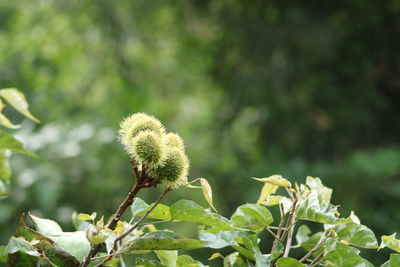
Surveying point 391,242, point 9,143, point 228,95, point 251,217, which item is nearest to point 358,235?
point 391,242

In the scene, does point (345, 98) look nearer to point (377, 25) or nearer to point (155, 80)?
point (377, 25)

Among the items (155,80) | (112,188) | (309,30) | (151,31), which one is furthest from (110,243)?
(155,80)

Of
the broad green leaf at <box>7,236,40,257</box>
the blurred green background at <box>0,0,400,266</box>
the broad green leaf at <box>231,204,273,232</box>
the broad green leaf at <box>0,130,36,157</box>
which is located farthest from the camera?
the blurred green background at <box>0,0,400,266</box>

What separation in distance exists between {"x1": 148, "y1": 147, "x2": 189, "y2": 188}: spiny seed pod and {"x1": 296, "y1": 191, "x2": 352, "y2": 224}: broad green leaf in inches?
6.9

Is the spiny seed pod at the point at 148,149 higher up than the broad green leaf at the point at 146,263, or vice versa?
the spiny seed pod at the point at 148,149

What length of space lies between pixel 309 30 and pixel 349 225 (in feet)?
11.5

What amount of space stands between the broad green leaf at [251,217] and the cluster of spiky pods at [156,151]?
3.8 inches

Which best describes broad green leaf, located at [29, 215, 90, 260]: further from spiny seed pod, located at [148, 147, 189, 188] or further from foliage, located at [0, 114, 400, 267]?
spiny seed pod, located at [148, 147, 189, 188]

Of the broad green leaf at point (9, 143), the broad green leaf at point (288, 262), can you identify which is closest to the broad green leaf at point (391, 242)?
the broad green leaf at point (288, 262)

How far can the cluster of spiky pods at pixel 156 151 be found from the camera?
0.78 m

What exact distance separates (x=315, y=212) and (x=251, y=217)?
10 centimetres

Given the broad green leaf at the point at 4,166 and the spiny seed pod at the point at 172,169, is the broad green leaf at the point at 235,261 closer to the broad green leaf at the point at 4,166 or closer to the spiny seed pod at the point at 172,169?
the spiny seed pod at the point at 172,169

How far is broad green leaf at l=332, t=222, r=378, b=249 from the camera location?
2.63 feet

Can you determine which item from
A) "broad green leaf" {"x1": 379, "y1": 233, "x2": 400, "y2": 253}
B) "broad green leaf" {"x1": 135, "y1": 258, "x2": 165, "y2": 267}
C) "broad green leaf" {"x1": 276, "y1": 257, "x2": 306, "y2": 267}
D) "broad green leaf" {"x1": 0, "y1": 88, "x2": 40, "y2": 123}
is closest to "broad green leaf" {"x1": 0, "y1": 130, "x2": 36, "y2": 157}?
"broad green leaf" {"x1": 0, "y1": 88, "x2": 40, "y2": 123}
